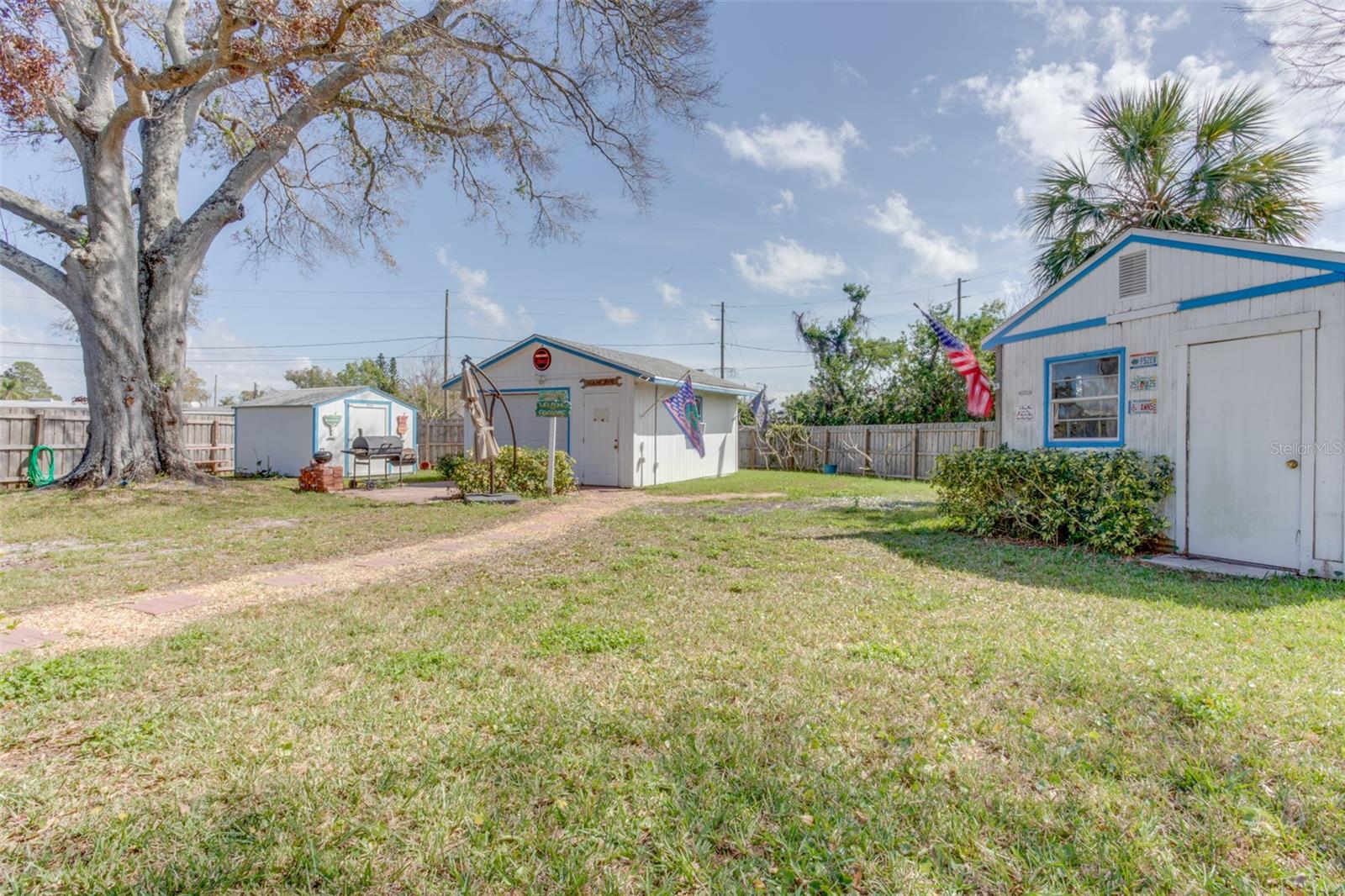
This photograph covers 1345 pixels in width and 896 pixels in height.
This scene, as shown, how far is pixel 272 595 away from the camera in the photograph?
4.62 m

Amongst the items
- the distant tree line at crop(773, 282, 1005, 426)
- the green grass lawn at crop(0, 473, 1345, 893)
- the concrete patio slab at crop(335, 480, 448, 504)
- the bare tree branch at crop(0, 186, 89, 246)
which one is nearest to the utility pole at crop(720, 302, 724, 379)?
the distant tree line at crop(773, 282, 1005, 426)

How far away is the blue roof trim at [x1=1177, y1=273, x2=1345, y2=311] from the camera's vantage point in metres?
5.03

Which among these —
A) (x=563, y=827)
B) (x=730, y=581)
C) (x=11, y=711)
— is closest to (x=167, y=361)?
(x=11, y=711)

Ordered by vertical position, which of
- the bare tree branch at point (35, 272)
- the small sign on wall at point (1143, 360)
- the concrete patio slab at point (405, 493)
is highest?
the bare tree branch at point (35, 272)

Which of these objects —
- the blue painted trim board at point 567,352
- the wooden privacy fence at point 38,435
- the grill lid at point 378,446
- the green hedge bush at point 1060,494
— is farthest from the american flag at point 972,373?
the wooden privacy fence at point 38,435

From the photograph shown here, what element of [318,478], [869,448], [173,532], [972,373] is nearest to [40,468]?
[318,478]

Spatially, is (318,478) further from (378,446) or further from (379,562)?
(379,562)

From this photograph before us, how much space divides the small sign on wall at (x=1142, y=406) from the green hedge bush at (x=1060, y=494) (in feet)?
1.58

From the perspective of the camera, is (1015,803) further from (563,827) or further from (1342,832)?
(563,827)

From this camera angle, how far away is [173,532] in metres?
7.27

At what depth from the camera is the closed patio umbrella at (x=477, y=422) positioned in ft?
34.8

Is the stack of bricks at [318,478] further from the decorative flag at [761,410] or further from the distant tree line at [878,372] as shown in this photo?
the distant tree line at [878,372]

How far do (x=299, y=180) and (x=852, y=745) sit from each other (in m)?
16.7

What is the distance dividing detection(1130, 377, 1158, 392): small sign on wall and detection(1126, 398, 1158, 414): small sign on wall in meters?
0.12
